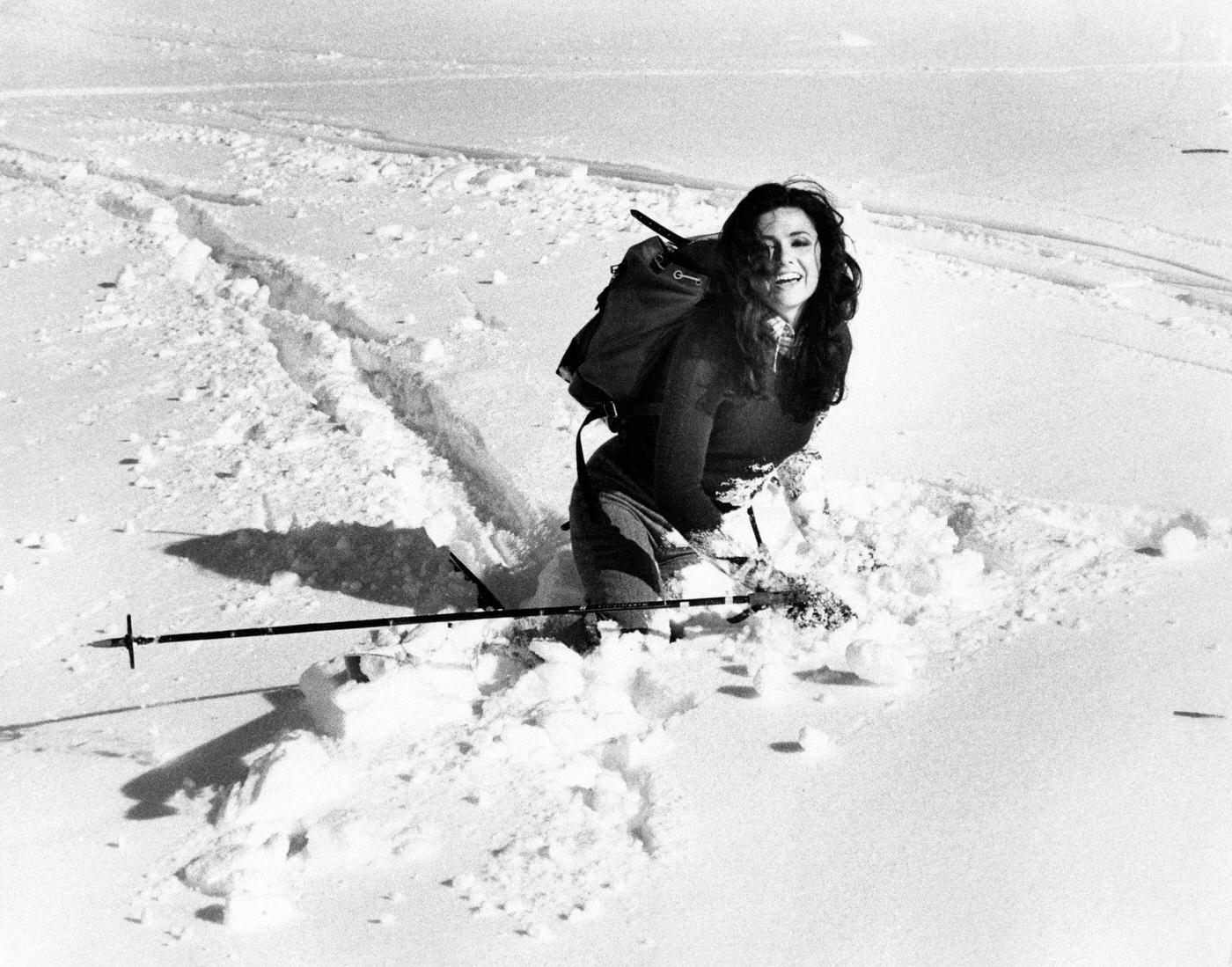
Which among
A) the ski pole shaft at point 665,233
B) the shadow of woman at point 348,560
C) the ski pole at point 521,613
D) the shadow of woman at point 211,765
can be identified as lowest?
the shadow of woman at point 211,765

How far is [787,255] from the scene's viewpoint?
2.76m

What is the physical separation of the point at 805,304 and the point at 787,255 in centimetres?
Result: 13

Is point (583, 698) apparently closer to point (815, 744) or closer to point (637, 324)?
point (815, 744)

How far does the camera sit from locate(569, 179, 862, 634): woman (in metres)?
2.78

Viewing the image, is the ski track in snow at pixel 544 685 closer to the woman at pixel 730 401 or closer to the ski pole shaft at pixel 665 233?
the woman at pixel 730 401

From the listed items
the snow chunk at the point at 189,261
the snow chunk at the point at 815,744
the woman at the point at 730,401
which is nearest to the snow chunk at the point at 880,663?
the snow chunk at the point at 815,744

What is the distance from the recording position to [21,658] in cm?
336

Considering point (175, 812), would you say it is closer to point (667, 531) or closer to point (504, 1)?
point (667, 531)

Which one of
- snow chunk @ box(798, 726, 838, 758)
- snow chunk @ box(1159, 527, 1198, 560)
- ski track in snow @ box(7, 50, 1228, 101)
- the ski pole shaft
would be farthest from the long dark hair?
ski track in snow @ box(7, 50, 1228, 101)

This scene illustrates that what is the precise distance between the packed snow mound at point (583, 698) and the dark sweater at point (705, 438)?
0.28 meters

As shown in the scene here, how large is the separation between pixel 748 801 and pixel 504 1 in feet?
41.6

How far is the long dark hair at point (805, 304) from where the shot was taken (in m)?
2.77

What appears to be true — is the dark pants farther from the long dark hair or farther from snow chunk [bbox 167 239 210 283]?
snow chunk [bbox 167 239 210 283]

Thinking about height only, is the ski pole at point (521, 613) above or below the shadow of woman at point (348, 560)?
above
